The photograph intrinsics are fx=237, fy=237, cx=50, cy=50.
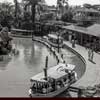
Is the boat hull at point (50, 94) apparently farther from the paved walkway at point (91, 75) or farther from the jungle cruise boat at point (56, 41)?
the jungle cruise boat at point (56, 41)

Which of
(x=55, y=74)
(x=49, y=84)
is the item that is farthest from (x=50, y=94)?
(x=55, y=74)

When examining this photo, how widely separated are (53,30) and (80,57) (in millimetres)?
29761

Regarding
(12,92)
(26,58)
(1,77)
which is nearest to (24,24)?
(26,58)

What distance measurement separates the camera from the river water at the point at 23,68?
64.0ft

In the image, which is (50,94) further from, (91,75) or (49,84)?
(91,75)

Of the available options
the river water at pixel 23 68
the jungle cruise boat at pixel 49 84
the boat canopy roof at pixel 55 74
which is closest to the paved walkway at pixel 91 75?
the river water at pixel 23 68

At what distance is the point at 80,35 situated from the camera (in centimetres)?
4619

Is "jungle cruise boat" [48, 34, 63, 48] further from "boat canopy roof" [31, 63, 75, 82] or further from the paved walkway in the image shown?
"boat canopy roof" [31, 63, 75, 82]

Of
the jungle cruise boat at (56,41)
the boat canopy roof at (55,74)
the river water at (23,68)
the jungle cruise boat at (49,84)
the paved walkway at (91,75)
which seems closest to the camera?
the jungle cruise boat at (49,84)

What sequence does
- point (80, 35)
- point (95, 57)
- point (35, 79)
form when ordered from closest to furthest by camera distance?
1. point (35, 79)
2. point (95, 57)
3. point (80, 35)

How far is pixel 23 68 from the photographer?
28141 millimetres

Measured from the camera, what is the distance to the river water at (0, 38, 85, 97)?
768 inches

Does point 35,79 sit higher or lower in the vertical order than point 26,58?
higher

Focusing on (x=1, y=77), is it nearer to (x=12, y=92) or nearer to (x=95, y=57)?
(x=12, y=92)
